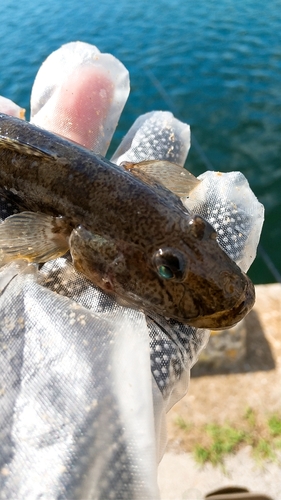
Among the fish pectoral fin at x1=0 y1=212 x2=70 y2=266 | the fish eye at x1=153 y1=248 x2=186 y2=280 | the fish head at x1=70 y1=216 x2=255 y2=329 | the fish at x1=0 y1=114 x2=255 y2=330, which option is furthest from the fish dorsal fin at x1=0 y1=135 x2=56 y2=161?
the fish eye at x1=153 y1=248 x2=186 y2=280

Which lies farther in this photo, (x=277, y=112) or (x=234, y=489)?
(x=277, y=112)

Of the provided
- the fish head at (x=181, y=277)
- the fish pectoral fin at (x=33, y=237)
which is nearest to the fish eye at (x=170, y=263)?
the fish head at (x=181, y=277)

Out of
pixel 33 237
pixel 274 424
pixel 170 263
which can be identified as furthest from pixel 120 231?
pixel 274 424

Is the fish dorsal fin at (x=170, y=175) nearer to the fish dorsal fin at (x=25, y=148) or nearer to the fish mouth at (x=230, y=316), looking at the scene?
the fish dorsal fin at (x=25, y=148)

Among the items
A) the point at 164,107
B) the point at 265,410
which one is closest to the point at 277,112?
the point at 164,107

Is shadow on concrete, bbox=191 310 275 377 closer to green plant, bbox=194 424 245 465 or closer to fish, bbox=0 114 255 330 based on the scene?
green plant, bbox=194 424 245 465

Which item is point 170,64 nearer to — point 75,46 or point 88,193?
point 75,46

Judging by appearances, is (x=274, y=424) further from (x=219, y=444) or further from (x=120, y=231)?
(x=120, y=231)
